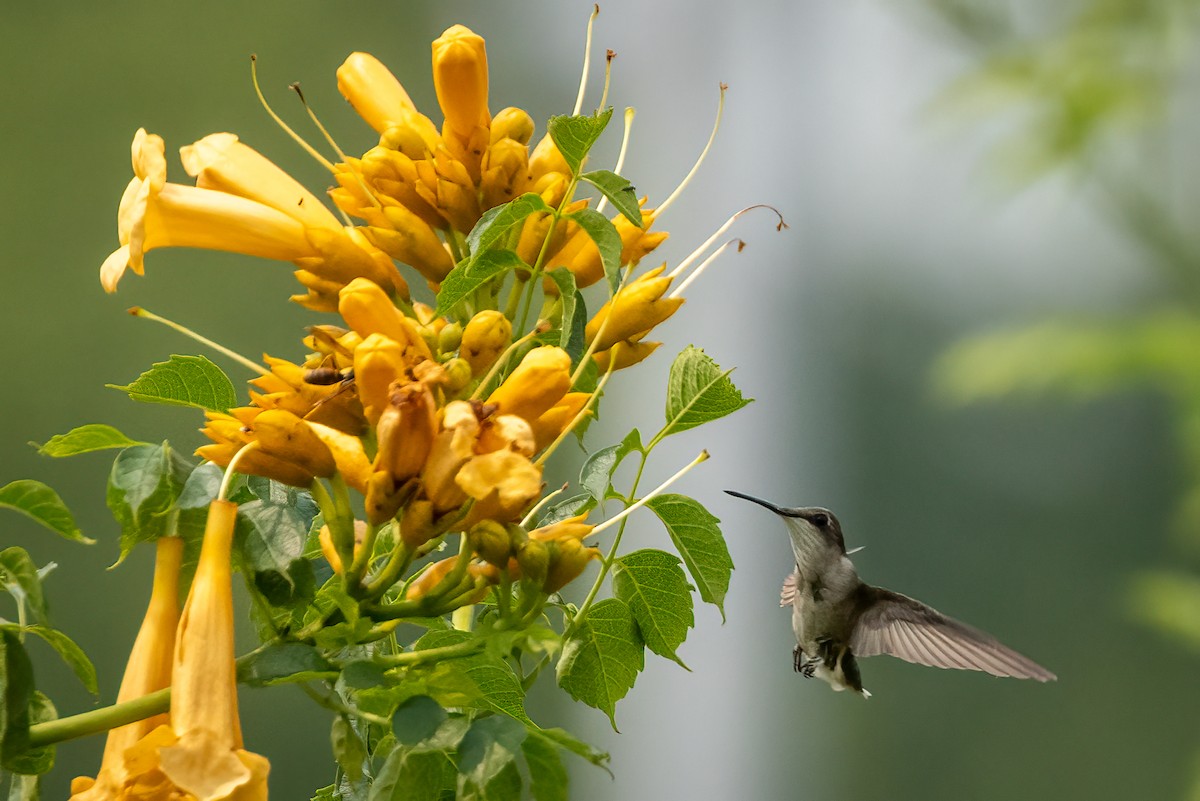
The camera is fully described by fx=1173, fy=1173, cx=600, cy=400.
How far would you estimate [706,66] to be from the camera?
229 centimetres

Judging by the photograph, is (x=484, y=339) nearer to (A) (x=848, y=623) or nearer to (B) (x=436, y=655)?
(B) (x=436, y=655)

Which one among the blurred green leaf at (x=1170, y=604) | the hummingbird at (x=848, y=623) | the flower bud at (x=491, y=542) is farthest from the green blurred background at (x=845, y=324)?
the flower bud at (x=491, y=542)

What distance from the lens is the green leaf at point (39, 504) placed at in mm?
445

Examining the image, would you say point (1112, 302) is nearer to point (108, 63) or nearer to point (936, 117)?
point (936, 117)

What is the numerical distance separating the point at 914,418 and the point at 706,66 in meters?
0.79

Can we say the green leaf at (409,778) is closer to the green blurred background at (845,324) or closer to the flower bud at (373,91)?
the flower bud at (373,91)

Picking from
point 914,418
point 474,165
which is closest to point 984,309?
point 914,418

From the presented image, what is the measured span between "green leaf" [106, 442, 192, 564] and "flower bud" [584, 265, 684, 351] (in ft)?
0.60

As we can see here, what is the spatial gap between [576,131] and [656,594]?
204mm

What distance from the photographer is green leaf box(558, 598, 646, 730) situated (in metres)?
0.52

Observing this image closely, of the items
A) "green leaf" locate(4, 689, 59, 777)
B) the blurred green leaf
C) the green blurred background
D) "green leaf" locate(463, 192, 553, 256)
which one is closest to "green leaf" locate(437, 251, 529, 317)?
"green leaf" locate(463, 192, 553, 256)

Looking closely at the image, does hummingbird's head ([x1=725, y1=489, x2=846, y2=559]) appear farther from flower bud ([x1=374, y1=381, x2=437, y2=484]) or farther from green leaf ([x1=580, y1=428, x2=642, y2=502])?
flower bud ([x1=374, y1=381, x2=437, y2=484])

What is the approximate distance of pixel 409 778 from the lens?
1.41 feet

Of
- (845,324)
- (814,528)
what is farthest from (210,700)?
(845,324)
